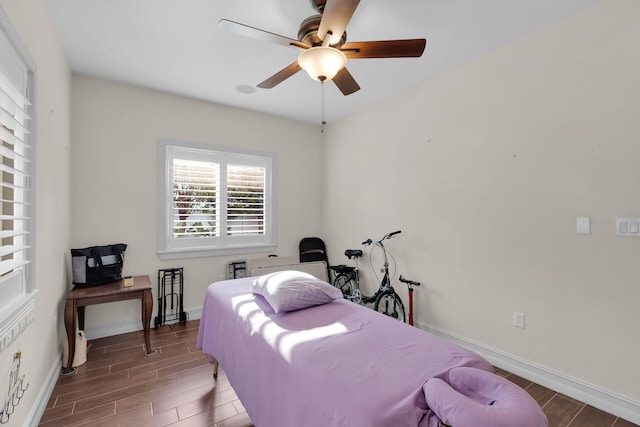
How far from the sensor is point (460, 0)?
2055 millimetres

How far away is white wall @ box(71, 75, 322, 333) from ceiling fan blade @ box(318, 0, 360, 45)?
2.62 meters

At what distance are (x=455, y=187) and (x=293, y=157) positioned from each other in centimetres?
242

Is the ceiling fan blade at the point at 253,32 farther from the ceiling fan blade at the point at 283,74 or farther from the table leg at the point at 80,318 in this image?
the table leg at the point at 80,318

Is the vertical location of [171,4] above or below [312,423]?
above

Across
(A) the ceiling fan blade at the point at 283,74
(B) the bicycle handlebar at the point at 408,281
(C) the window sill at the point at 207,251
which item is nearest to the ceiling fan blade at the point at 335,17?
(A) the ceiling fan blade at the point at 283,74

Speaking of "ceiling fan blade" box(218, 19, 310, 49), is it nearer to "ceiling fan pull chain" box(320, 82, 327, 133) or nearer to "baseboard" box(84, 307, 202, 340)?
"ceiling fan pull chain" box(320, 82, 327, 133)

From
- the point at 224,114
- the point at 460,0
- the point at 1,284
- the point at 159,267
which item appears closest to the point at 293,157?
the point at 224,114

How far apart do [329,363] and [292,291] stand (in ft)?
2.30

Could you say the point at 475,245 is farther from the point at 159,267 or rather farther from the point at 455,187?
the point at 159,267

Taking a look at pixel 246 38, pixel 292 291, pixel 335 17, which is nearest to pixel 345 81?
pixel 335 17

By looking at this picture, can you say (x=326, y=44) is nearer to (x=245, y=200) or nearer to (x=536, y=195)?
(x=536, y=195)

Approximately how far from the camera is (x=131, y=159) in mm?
3445

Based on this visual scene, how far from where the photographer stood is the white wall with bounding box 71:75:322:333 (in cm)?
320

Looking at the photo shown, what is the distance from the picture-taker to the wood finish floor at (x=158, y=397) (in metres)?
1.97
